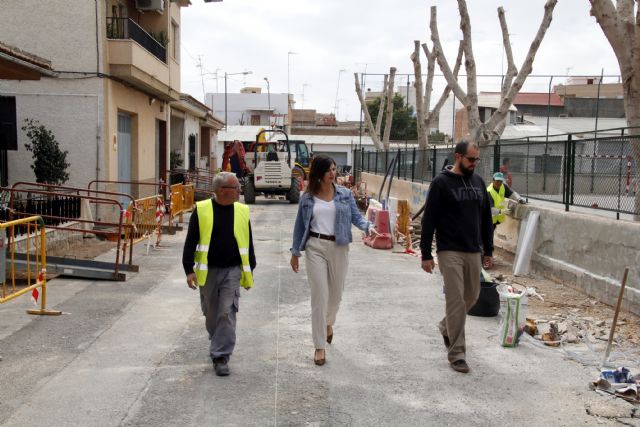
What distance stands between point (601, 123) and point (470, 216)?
35.9 metres

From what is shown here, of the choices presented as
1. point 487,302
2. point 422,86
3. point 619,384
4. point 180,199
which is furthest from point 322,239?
point 422,86

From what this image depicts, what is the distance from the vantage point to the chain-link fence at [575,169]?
9328 millimetres

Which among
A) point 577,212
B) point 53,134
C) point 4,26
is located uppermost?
point 4,26

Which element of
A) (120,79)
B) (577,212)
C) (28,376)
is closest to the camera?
(28,376)

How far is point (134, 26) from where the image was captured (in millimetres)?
17359

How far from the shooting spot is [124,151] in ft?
62.8

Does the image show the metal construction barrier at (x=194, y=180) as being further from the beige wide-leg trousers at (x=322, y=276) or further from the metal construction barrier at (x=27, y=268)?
the beige wide-leg trousers at (x=322, y=276)

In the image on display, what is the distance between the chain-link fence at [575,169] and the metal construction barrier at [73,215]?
685 cm

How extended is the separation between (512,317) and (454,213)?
4.53ft

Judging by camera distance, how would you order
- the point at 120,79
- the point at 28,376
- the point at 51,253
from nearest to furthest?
the point at 28,376 → the point at 51,253 → the point at 120,79

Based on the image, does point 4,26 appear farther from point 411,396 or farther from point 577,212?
point 411,396

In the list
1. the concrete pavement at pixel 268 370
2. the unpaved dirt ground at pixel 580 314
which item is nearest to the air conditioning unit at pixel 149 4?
the concrete pavement at pixel 268 370

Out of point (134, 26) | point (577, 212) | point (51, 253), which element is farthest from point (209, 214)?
point (134, 26)

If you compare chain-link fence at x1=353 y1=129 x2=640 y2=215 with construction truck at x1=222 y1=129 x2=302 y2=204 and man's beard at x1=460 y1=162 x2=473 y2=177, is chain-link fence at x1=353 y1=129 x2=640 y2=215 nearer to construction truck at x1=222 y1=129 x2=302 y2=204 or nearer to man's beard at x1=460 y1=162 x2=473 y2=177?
man's beard at x1=460 y1=162 x2=473 y2=177
